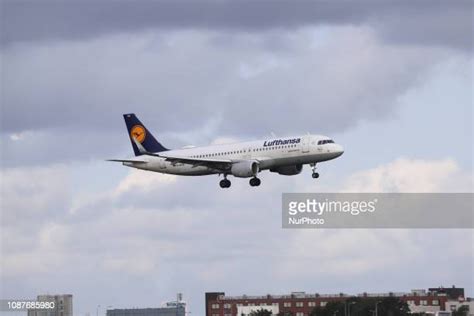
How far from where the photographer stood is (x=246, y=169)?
6142 inches

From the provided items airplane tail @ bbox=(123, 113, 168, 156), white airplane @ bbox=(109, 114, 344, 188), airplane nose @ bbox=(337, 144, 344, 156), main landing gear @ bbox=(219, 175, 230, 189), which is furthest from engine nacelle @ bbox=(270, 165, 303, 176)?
airplane tail @ bbox=(123, 113, 168, 156)

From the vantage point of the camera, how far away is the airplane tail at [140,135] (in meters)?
177

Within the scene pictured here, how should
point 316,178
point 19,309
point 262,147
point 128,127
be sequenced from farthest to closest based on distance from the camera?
1. point 128,127
2. point 19,309
3. point 262,147
4. point 316,178

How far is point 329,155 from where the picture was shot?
504 ft

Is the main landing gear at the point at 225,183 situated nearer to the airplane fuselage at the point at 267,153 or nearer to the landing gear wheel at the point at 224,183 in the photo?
the landing gear wheel at the point at 224,183

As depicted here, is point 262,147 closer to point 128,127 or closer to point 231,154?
point 231,154

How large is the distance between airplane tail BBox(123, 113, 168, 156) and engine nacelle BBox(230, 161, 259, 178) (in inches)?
825

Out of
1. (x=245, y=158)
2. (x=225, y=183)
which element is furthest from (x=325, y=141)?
(x=225, y=183)

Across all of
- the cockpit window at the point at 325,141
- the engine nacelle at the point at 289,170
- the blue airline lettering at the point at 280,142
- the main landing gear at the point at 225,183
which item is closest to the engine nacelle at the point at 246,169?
the blue airline lettering at the point at 280,142

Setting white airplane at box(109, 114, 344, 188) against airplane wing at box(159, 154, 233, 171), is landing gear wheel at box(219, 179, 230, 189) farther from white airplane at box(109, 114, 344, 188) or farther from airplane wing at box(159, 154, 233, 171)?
airplane wing at box(159, 154, 233, 171)

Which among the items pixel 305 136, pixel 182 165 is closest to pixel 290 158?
pixel 305 136

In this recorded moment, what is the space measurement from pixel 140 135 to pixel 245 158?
24414 millimetres

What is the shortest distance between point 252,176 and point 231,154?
464cm

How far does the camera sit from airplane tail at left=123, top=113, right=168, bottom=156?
582ft
